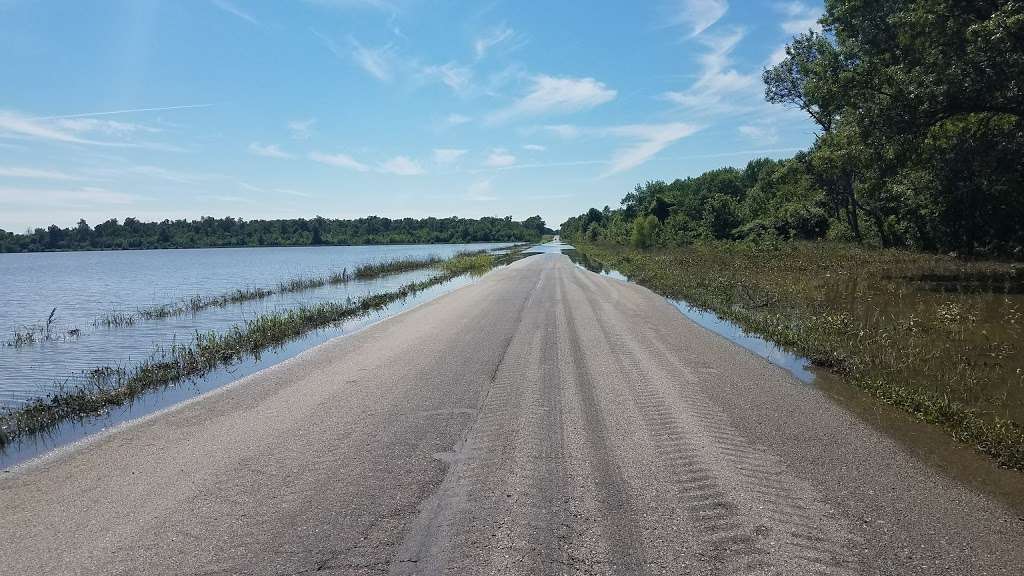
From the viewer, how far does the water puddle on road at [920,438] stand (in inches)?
207

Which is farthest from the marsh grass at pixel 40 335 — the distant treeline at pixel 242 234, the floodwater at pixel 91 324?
the distant treeline at pixel 242 234

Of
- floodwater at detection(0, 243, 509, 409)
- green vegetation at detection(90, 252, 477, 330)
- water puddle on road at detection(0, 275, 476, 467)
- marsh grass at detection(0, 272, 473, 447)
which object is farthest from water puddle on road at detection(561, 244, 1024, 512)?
green vegetation at detection(90, 252, 477, 330)

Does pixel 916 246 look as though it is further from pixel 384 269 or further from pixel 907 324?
pixel 384 269

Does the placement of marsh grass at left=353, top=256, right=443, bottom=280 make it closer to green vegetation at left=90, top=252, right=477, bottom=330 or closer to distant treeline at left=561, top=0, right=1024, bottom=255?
green vegetation at left=90, top=252, right=477, bottom=330

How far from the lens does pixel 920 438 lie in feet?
21.5

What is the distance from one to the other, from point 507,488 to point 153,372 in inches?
376

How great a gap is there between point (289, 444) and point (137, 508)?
5.90 ft

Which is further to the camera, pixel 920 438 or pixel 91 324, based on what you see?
pixel 91 324

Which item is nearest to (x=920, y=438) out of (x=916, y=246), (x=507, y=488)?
(x=507, y=488)

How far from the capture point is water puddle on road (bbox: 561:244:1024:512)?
5270 mm

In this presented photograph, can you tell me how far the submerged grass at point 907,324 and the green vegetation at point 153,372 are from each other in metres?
12.7

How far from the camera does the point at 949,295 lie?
17.1m

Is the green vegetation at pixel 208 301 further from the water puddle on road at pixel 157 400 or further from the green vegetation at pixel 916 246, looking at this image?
the green vegetation at pixel 916 246

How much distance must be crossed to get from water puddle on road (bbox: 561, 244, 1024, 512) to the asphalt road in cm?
25
